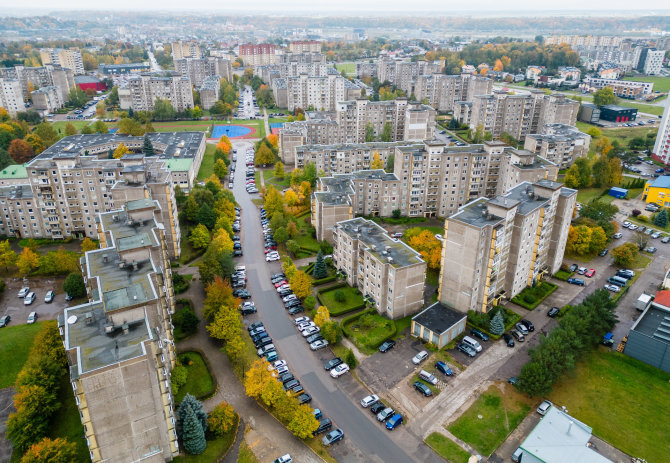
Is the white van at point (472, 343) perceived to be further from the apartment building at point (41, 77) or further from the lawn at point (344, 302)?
the apartment building at point (41, 77)

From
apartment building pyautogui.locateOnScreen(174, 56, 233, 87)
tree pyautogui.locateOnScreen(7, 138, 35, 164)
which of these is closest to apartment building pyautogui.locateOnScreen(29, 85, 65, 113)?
apartment building pyautogui.locateOnScreen(174, 56, 233, 87)

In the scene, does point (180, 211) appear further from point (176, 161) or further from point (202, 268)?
point (202, 268)

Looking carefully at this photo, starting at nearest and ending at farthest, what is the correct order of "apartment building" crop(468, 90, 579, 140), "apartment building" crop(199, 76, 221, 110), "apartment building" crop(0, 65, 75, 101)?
"apartment building" crop(468, 90, 579, 140) < "apartment building" crop(199, 76, 221, 110) < "apartment building" crop(0, 65, 75, 101)

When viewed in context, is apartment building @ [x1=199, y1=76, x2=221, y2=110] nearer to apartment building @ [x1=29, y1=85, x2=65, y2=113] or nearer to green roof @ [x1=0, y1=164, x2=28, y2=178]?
apartment building @ [x1=29, y1=85, x2=65, y2=113]

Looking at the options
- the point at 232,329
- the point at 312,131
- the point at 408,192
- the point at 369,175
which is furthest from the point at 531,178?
the point at 312,131

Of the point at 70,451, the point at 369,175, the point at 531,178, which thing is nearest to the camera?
the point at 70,451

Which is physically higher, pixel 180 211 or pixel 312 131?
pixel 312 131

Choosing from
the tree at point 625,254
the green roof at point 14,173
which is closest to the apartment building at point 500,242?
the tree at point 625,254
